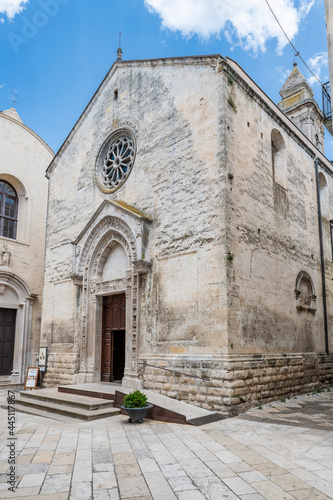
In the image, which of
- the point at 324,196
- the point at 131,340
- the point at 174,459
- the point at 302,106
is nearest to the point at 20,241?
the point at 131,340

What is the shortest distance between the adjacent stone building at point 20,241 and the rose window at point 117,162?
5.96m

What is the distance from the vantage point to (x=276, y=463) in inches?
203

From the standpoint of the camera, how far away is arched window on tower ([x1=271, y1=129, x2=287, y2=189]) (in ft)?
41.4

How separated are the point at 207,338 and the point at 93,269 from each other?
5.32m

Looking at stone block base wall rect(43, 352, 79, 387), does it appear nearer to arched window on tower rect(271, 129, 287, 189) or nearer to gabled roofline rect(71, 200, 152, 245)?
gabled roofline rect(71, 200, 152, 245)

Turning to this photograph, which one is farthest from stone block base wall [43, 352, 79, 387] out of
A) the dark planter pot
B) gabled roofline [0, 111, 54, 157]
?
gabled roofline [0, 111, 54, 157]

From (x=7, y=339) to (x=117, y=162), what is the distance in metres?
8.81

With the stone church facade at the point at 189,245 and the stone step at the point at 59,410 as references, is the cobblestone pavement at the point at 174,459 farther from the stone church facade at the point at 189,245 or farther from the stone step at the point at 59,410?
the stone church facade at the point at 189,245

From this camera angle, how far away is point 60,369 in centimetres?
1334

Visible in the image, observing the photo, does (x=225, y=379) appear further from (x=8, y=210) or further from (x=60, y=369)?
(x=8, y=210)

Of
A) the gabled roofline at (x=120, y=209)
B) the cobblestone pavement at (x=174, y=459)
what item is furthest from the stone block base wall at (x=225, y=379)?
the gabled roofline at (x=120, y=209)

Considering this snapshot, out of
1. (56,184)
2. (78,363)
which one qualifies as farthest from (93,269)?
(56,184)

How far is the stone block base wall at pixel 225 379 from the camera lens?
838cm

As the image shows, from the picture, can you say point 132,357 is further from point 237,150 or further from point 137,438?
point 237,150
